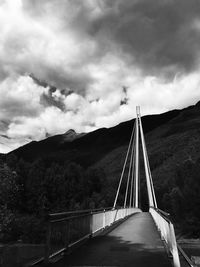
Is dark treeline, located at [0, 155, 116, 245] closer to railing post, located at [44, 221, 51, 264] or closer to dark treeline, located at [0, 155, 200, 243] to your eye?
dark treeline, located at [0, 155, 200, 243]

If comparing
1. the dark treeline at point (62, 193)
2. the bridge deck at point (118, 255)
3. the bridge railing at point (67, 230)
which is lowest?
the bridge deck at point (118, 255)

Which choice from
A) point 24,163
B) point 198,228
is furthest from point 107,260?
point 24,163

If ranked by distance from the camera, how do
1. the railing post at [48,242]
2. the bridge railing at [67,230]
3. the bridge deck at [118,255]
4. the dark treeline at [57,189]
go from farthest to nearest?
1. the dark treeline at [57,189]
2. the bridge railing at [67,230]
3. the bridge deck at [118,255]
4. the railing post at [48,242]

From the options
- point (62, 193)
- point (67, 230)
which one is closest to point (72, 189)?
point (62, 193)

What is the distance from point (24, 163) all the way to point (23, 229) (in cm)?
3756

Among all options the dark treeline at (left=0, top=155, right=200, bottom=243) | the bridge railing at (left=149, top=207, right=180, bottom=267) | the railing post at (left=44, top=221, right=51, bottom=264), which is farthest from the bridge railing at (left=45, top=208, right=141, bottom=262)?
the dark treeline at (left=0, top=155, right=200, bottom=243)

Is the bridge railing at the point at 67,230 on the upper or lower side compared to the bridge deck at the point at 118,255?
upper

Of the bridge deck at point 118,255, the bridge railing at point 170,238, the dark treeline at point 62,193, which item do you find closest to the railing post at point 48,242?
the bridge deck at point 118,255

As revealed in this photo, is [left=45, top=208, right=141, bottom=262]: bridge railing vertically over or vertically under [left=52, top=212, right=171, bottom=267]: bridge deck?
over

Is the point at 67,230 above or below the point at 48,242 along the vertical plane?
above

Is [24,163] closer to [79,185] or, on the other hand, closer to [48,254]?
[79,185]

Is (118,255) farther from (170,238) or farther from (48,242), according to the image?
(48,242)

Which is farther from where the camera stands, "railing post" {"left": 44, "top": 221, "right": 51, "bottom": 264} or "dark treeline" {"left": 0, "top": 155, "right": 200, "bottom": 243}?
"dark treeline" {"left": 0, "top": 155, "right": 200, "bottom": 243}

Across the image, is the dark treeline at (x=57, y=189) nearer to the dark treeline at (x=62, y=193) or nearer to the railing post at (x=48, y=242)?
the dark treeline at (x=62, y=193)
